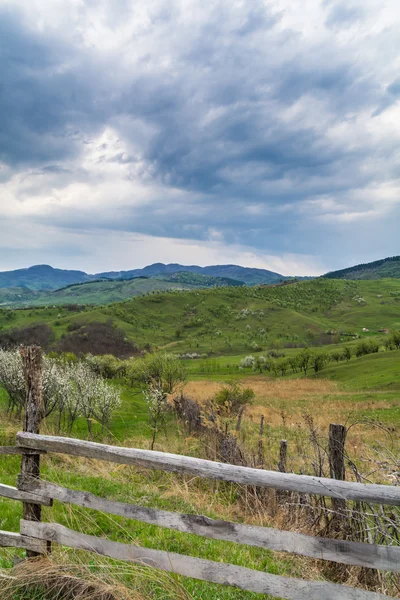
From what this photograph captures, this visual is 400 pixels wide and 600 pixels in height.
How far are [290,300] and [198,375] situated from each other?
123 m

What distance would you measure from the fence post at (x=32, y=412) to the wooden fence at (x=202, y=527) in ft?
0.04

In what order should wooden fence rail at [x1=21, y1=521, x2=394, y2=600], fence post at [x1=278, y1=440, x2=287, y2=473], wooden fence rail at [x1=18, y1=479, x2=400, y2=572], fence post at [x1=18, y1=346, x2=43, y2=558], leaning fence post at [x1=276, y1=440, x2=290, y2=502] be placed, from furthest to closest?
fence post at [x1=278, y1=440, x2=287, y2=473]
leaning fence post at [x1=276, y1=440, x2=290, y2=502]
fence post at [x1=18, y1=346, x2=43, y2=558]
wooden fence rail at [x1=21, y1=521, x2=394, y2=600]
wooden fence rail at [x1=18, y1=479, x2=400, y2=572]

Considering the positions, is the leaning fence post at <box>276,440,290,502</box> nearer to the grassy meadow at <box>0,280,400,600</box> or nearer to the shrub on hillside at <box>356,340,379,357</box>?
the grassy meadow at <box>0,280,400,600</box>

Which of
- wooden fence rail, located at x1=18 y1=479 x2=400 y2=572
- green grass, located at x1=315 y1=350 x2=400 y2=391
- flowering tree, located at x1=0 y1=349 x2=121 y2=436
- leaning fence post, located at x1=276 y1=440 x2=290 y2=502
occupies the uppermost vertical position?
wooden fence rail, located at x1=18 y1=479 x2=400 y2=572

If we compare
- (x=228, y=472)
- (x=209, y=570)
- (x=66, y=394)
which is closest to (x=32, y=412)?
(x=228, y=472)

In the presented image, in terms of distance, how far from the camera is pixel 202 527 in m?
3.82

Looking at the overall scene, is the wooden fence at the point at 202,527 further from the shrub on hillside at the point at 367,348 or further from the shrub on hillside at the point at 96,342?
the shrub on hillside at the point at 96,342

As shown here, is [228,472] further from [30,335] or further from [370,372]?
[30,335]

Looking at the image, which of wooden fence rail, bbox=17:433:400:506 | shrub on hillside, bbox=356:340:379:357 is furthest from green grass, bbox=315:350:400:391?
wooden fence rail, bbox=17:433:400:506

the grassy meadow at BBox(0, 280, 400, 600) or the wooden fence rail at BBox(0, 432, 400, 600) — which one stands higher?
the wooden fence rail at BBox(0, 432, 400, 600)

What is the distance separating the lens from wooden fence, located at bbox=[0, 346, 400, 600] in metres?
3.47

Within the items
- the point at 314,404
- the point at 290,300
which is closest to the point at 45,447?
the point at 314,404

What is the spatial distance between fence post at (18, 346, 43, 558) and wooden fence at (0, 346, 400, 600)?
13 mm

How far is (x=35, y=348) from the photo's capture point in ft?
16.4
